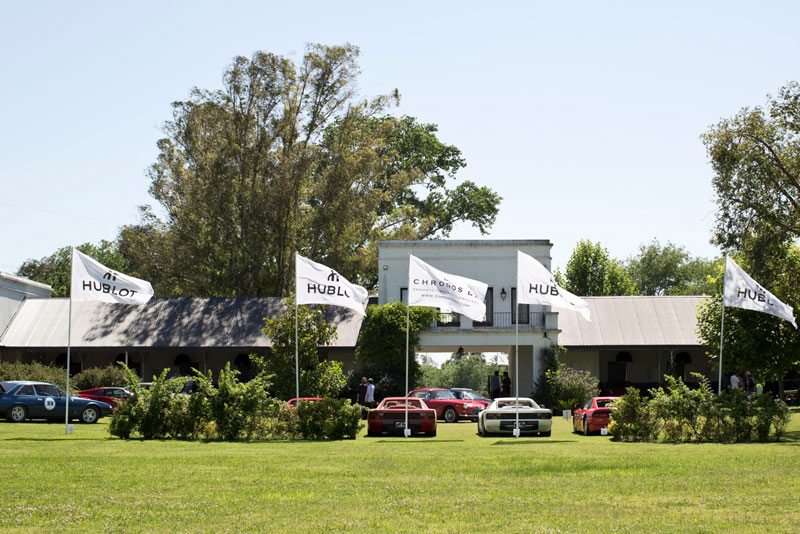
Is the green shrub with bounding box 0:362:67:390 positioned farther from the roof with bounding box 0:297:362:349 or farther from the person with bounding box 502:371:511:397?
the person with bounding box 502:371:511:397

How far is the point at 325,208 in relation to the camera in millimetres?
51062

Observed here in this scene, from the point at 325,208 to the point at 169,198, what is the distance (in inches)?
426

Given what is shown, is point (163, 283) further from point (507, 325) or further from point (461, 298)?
point (461, 298)

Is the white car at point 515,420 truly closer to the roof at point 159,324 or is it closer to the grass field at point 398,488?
the grass field at point 398,488

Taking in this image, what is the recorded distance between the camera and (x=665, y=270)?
303 feet

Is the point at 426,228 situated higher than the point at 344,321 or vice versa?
the point at 426,228

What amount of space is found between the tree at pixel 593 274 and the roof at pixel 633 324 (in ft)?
62.8

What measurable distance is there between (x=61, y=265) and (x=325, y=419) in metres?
63.6

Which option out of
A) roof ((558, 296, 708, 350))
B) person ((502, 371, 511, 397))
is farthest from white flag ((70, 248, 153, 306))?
roof ((558, 296, 708, 350))

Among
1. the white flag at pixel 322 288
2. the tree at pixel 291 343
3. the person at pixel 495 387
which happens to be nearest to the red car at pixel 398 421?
the white flag at pixel 322 288

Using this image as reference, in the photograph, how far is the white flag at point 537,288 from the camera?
24.5 metres

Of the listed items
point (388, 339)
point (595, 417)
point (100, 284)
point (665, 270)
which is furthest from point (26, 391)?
point (665, 270)

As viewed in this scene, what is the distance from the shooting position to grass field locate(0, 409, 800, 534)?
990cm

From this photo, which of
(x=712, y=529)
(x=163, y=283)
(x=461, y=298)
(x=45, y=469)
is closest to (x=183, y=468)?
(x=45, y=469)
